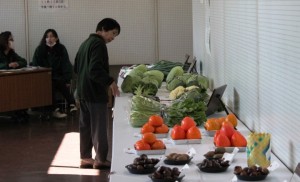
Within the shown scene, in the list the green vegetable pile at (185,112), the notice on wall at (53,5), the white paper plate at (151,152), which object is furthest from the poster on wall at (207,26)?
the notice on wall at (53,5)

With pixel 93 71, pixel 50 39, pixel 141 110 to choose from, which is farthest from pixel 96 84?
pixel 50 39

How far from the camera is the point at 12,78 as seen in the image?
395 inches

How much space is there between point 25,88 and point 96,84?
4118mm

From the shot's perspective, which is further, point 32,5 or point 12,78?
point 32,5

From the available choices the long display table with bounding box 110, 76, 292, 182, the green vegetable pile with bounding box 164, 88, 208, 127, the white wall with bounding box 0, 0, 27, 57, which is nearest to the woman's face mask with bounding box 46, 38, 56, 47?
the white wall with bounding box 0, 0, 27, 57

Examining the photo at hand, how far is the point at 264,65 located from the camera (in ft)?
12.8

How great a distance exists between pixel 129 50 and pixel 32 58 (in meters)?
1.80

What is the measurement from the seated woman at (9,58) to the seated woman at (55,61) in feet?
1.57

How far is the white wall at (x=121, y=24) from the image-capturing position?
11.5 m

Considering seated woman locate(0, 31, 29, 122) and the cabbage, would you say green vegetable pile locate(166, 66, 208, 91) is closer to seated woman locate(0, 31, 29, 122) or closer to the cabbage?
the cabbage

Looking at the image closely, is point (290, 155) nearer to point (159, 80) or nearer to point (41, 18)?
point (159, 80)

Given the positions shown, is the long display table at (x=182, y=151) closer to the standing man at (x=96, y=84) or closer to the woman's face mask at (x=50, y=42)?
the standing man at (x=96, y=84)

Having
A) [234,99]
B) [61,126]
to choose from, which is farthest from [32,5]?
[234,99]

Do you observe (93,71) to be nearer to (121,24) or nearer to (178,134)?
(178,134)
